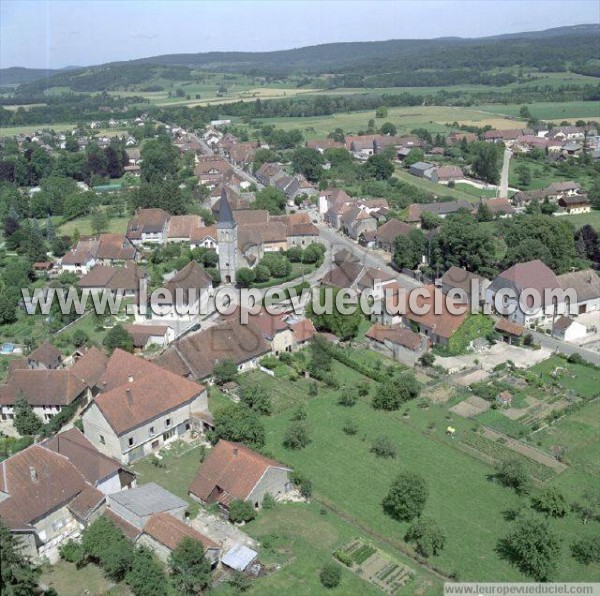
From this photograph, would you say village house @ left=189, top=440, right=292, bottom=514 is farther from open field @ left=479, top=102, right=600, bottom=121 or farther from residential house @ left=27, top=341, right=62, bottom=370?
open field @ left=479, top=102, right=600, bottom=121

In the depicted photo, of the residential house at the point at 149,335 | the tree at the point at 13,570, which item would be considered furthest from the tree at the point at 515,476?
the residential house at the point at 149,335

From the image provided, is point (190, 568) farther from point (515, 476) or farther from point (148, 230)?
point (148, 230)

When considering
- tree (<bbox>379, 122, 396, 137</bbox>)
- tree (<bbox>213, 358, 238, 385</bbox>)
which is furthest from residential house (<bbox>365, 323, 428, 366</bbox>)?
tree (<bbox>379, 122, 396, 137</bbox>)

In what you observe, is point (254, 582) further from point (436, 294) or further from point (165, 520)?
point (436, 294)

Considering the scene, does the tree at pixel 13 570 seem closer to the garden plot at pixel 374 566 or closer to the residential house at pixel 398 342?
the garden plot at pixel 374 566

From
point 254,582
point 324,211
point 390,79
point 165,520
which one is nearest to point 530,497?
point 254,582
